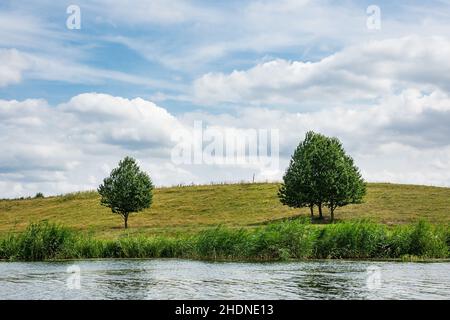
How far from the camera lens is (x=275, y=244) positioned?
4441 centimetres

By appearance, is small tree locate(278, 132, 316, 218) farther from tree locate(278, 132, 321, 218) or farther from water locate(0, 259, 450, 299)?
water locate(0, 259, 450, 299)

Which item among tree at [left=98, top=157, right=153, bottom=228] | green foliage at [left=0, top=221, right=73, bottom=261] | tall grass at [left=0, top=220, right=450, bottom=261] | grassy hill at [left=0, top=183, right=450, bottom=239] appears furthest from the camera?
tree at [left=98, top=157, right=153, bottom=228]

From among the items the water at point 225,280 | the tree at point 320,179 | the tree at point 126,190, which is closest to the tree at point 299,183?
the tree at point 320,179

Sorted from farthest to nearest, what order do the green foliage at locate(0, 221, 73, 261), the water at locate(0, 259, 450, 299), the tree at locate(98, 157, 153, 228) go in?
the tree at locate(98, 157, 153, 228)
the green foliage at locate(0, 221, 73, 261)
the water at locate(0, 259, 450, 299)

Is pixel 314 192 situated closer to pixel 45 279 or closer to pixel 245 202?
pixel 245 202

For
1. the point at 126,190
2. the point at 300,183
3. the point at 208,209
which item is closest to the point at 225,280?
the point at 300,183

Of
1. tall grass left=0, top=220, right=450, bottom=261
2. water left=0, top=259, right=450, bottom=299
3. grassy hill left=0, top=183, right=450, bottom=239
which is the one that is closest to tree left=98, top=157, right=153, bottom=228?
grassy hill left=0, top=183, right=450, bottom=239

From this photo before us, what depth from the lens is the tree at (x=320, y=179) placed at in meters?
84.2

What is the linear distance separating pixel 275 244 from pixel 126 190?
47.4 m

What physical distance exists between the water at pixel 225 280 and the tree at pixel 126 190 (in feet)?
146

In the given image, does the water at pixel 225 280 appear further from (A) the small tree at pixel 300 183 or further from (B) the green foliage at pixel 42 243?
(A) the small tree at pixel 300 183

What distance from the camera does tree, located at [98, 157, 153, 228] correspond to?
289 ft

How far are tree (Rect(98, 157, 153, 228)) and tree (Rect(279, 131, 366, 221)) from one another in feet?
68.7

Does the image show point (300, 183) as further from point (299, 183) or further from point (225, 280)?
point (225, 280)
